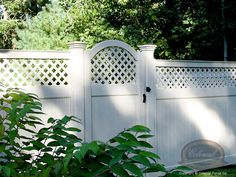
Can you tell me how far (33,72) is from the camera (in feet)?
11.7

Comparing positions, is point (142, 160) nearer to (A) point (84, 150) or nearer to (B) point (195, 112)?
(A) point (84, 150)

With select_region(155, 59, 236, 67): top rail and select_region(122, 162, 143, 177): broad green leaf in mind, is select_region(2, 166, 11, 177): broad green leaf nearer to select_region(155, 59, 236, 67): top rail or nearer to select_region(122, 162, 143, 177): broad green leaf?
select_region(122, 162, 143, 177): broad green leaf

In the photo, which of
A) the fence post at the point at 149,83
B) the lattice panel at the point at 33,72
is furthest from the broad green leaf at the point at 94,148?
the fence post at the point at 149,83

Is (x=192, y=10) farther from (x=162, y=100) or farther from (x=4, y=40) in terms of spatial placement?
(x=4, y=40)

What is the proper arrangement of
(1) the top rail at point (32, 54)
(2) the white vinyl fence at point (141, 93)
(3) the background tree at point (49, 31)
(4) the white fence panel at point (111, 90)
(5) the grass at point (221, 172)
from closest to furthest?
(1) the top rail at point (32, 54)
(2) the white vinyl fence at point (141, 93)
(4) the white fence panel at point (111, 90)
(5) the grass at point (221, 172)
(3) the background tree at point (49, 31)

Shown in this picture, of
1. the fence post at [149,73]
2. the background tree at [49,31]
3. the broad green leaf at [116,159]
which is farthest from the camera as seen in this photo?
the background tree at [49,31]

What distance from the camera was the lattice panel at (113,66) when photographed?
396 centimetres

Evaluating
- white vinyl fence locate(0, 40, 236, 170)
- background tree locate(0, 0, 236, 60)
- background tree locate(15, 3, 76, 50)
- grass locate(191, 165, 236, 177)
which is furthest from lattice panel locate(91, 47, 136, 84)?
background tree locate(15, 3, 76, 50)

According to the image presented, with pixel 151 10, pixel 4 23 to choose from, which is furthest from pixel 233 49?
pixel 4 23

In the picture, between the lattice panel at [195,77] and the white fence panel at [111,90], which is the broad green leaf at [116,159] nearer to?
the white fence panel at [111,90]

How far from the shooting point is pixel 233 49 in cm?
866

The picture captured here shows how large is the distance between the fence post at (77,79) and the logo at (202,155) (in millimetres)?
1621

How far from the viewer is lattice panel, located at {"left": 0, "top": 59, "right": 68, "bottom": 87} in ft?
11.2

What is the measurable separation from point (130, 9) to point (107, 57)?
5.57 meters
